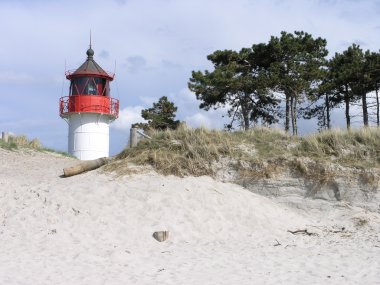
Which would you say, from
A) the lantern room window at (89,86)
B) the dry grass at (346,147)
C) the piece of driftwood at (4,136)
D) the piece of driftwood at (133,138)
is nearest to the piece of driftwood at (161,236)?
the piece of driftwood at (133,138)

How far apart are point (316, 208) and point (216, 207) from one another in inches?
109

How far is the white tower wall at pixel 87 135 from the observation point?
2652 centimetres

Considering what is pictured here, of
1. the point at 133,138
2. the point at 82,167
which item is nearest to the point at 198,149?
the point at 133,138

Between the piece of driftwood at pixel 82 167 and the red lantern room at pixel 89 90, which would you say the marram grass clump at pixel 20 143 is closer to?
the red lantern room at pixel 89 90

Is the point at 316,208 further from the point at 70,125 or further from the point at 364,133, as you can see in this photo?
the point at 70,125

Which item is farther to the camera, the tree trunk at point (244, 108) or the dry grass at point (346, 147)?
the tree trunk at point (244, 108)

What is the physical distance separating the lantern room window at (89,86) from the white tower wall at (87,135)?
1.16m

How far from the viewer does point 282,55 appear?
2903cm

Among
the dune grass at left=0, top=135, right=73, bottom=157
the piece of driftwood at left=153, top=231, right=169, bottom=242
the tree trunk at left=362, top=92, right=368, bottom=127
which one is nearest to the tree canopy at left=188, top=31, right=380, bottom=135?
the tree trunk at left=362, top=92, right=368, bottom=127

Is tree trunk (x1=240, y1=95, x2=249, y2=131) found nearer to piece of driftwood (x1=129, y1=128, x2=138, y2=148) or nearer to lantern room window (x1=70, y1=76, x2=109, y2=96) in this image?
lantern room window (x1=70, y1=76, x2=109, y2=96)

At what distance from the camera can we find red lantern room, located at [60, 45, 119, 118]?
25562 millimetres

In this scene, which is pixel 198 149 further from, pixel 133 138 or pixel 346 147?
pixel 346 147

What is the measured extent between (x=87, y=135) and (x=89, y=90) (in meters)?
2.42

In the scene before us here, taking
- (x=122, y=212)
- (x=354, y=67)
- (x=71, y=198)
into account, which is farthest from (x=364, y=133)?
(x=354, y=67)
